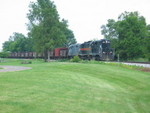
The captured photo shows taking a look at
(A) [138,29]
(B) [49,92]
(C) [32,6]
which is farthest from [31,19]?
(B) [49,92]

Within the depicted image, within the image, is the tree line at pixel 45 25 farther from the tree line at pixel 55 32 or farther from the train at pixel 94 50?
the train at pixel 94 50

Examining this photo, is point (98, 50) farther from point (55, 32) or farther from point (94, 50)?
point (55, 32)

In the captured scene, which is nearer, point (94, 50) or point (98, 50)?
point (98, 50)

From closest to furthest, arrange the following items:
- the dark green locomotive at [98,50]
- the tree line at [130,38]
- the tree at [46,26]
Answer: the dark green locomotive at [98,50]
the tree at [46,26]
the tree line at [130,38]

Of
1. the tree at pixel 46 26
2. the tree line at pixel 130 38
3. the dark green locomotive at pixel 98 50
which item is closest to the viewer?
the dark green locomotive at pixel 98 50

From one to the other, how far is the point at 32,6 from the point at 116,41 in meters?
22.7

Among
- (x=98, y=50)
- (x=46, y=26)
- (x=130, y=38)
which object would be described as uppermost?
(x=46, y=26)

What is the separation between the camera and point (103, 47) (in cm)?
3503

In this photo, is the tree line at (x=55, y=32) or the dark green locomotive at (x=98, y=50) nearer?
the dark green locomotive at (x=98, y=50)

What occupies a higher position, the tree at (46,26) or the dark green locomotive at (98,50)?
the tree at (46,26)

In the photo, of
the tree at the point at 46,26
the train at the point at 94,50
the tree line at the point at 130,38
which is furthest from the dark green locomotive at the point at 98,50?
the tree line at the point at 130,38

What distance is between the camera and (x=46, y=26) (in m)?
44.2

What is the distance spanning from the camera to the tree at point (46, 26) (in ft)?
141

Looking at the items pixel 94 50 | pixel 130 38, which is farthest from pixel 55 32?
pixel 130 38
